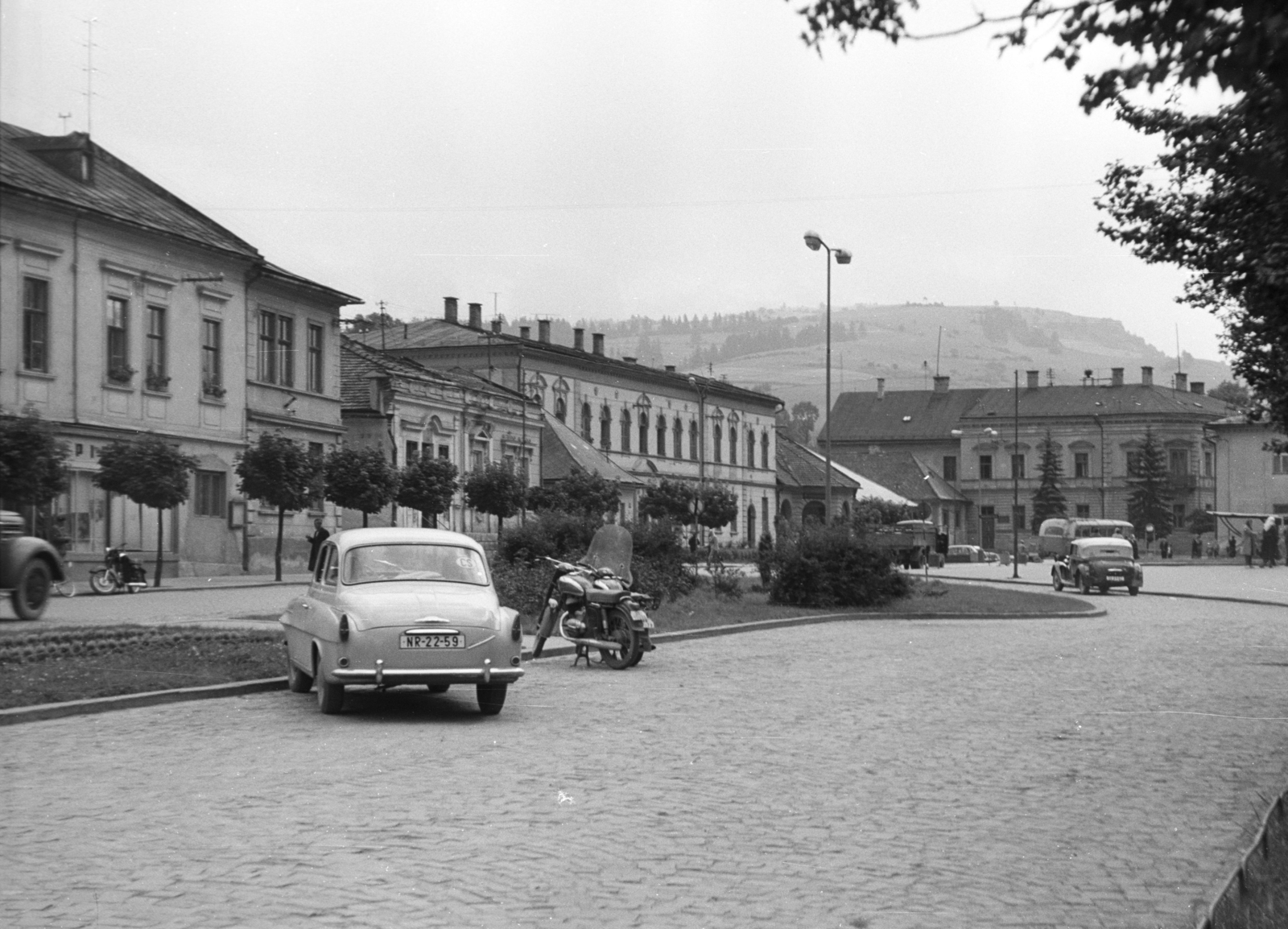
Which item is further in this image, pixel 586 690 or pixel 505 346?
pixel 505 346

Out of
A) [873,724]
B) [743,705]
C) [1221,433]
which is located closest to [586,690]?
[743,705]

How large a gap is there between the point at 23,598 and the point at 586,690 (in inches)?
488

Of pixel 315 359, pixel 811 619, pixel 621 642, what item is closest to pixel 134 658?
pixel 621 642

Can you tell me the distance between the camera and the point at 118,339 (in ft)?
136

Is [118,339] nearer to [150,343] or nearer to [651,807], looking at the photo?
[150,343]

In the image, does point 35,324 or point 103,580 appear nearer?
point 35,324

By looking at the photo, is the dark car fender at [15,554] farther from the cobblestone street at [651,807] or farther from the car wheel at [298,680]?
the cobblestone street at [651,807]

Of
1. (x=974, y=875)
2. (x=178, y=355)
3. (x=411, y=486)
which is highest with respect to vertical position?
(x=178, y=355)

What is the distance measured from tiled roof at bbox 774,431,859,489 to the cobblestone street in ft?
315

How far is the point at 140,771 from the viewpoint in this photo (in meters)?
10.2

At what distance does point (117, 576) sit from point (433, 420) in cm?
2777

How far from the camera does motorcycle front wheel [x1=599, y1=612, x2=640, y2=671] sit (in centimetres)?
1844

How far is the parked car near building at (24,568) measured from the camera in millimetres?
24531

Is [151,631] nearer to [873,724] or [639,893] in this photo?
[873,724]
